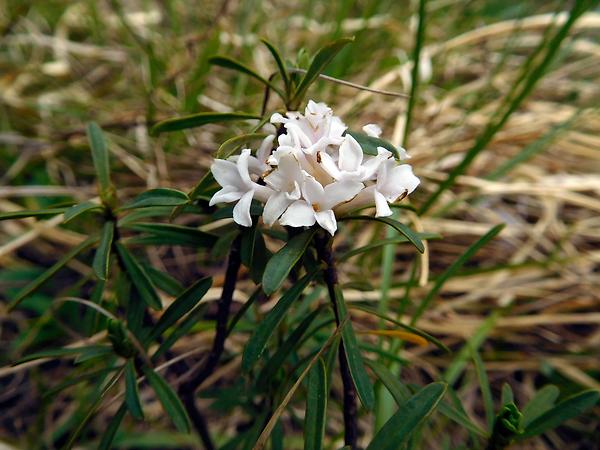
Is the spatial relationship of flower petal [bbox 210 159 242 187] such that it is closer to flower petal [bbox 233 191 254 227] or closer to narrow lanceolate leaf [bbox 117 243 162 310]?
flower petal [bbox 233 191 254 227]

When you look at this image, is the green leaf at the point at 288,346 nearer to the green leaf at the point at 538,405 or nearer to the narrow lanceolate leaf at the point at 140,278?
the narrow lanceolate leaf at the point at 140,278

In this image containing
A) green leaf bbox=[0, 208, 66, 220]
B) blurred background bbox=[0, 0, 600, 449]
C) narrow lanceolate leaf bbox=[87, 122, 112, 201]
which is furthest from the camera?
blurred background bbox=[0, 0, 600, 449]

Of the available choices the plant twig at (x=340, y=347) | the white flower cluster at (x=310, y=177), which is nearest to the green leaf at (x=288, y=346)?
the plant twig at (x=340, y=347)

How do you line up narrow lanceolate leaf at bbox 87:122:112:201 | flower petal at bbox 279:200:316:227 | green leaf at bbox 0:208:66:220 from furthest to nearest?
1. narrow lanceolate leaf at bbox 87:122:112:201
2. green leaf at bbox 0:208:66:220
3. flower petal at bbox 279:200:316:227

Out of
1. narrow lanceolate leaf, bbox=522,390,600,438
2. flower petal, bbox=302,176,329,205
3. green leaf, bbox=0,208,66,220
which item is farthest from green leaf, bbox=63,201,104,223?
narrow lanceolate leaf, bbox=522,390,600,438

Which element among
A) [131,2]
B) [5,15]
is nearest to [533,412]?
[5,15]

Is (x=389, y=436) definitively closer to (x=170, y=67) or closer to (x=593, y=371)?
(x=593, y=371)

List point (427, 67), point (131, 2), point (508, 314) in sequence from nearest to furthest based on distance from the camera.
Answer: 1. point (508, 314)
2. point (427, 67)
3. point (131, 2)
